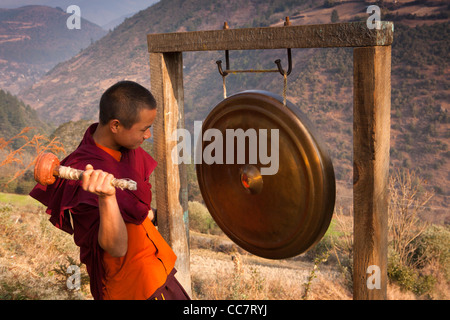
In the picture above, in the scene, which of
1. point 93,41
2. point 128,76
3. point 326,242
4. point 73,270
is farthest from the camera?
point 93,41

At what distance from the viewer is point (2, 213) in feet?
19.8

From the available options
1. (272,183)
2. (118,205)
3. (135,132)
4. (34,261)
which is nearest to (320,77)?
(34,261)

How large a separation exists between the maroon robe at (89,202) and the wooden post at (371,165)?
955 mm

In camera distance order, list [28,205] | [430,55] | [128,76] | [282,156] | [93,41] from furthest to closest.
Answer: [93,41] < [128,76] < [430,55] < [28,205] < [282,156]

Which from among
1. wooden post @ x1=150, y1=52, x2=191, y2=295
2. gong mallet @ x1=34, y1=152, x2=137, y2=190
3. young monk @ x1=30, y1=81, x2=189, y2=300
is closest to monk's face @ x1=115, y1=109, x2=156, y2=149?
young monk @ x1=30, y1=81, x2=189, y2=300

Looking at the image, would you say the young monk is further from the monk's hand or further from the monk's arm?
the monk's hand

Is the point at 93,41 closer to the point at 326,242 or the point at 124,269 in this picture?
the point at 326,242

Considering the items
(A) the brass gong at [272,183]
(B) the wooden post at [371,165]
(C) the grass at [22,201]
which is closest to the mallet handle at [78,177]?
(A) the brass gong at [272,183]

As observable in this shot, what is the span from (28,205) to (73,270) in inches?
197

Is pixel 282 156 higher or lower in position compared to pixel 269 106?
lower

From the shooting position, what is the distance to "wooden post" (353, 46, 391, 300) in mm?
1903

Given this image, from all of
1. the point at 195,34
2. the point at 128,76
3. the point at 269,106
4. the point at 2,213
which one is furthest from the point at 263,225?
the point at 128,76

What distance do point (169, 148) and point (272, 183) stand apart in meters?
0.78

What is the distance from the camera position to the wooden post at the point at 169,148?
2.80 meters
